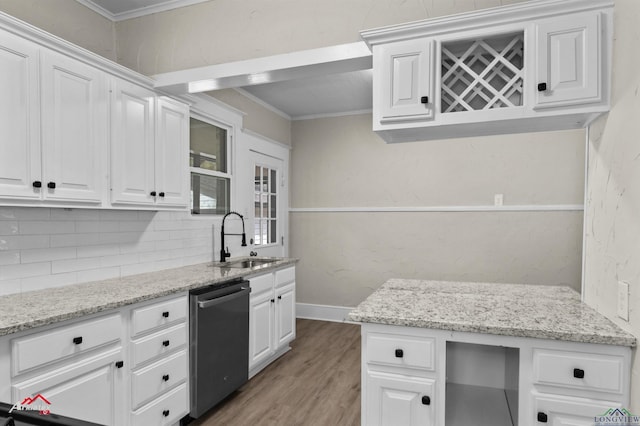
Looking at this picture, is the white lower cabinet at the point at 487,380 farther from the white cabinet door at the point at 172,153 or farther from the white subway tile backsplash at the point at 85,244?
the white subway tile backsplash at the point at 85,244

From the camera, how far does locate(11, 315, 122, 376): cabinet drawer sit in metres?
1.51

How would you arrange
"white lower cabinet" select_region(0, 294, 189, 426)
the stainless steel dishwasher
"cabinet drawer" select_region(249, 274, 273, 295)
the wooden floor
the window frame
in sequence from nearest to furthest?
"white lower cabinet" select_region(0, 294, 189, 426) → the stainless steel dishwasher → the wooden floor → "cabinet drawer" select_region(249, 274, 273, 295) → the window frame

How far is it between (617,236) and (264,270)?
Answer: 234 centimetres

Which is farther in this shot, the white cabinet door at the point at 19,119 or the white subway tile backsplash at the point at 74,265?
the white subway tile backsplash at the point at 74,265

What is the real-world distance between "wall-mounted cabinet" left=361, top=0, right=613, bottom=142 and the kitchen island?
2.92 ft

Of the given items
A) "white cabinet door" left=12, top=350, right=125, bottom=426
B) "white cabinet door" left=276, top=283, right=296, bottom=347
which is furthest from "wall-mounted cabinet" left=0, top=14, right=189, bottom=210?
"white cabinet door" left=276, top=283, right=296, bottom=347

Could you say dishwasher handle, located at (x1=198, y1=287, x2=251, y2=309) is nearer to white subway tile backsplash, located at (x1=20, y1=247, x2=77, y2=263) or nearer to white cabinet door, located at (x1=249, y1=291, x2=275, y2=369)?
white cabinet door, located at (x1=249, y1=291, x2=275, y2=369)

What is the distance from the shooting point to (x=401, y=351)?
1637 millimetres

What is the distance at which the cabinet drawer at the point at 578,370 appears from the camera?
4.68 feet

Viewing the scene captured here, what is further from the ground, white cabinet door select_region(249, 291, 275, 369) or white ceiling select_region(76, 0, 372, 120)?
white ceiling select_region(76, 0, 372, 120)

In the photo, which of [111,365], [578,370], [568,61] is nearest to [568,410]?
[578,370]

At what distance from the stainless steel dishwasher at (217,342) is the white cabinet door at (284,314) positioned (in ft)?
1.85

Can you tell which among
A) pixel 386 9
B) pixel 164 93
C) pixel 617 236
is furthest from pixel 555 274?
pixel 164 93

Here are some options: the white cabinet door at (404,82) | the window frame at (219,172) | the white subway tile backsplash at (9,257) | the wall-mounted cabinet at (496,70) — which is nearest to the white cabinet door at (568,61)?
the wall-mounted cabinet at (496,70)
